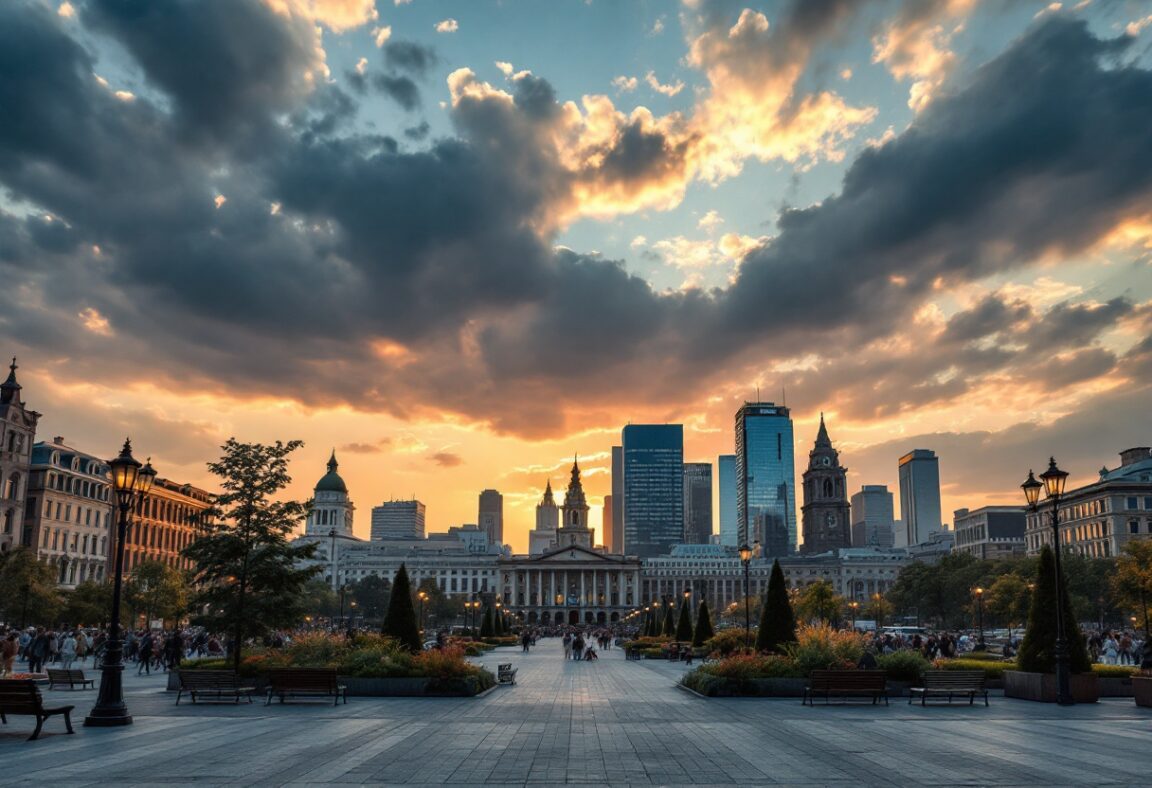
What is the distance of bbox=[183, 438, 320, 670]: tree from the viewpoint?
110 feet

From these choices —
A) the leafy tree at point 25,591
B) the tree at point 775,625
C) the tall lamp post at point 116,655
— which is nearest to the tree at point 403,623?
the tree at point 775,625

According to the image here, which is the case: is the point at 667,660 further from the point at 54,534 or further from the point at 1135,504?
the point at 1135,504

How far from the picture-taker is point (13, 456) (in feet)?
287

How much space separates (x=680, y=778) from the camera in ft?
50.4

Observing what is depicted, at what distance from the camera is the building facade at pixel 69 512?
9338 cm

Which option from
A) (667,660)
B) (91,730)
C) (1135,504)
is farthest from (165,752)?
(1135,504)

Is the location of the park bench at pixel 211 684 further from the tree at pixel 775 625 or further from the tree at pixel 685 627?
Answer: the tree at pixel 685 627

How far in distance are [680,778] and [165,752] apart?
33.1ft

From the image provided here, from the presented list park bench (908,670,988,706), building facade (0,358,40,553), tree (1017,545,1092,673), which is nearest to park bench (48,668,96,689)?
park bench (908,670,988,706)

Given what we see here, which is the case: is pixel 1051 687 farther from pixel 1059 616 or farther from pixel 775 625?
pixel 775 625

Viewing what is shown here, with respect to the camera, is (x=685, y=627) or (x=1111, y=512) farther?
(x=1111, y=512)

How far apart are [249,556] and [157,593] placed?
47.1m

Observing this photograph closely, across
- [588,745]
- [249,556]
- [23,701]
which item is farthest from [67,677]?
[588,745]

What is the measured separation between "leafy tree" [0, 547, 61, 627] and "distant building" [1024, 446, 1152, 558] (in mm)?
107937
